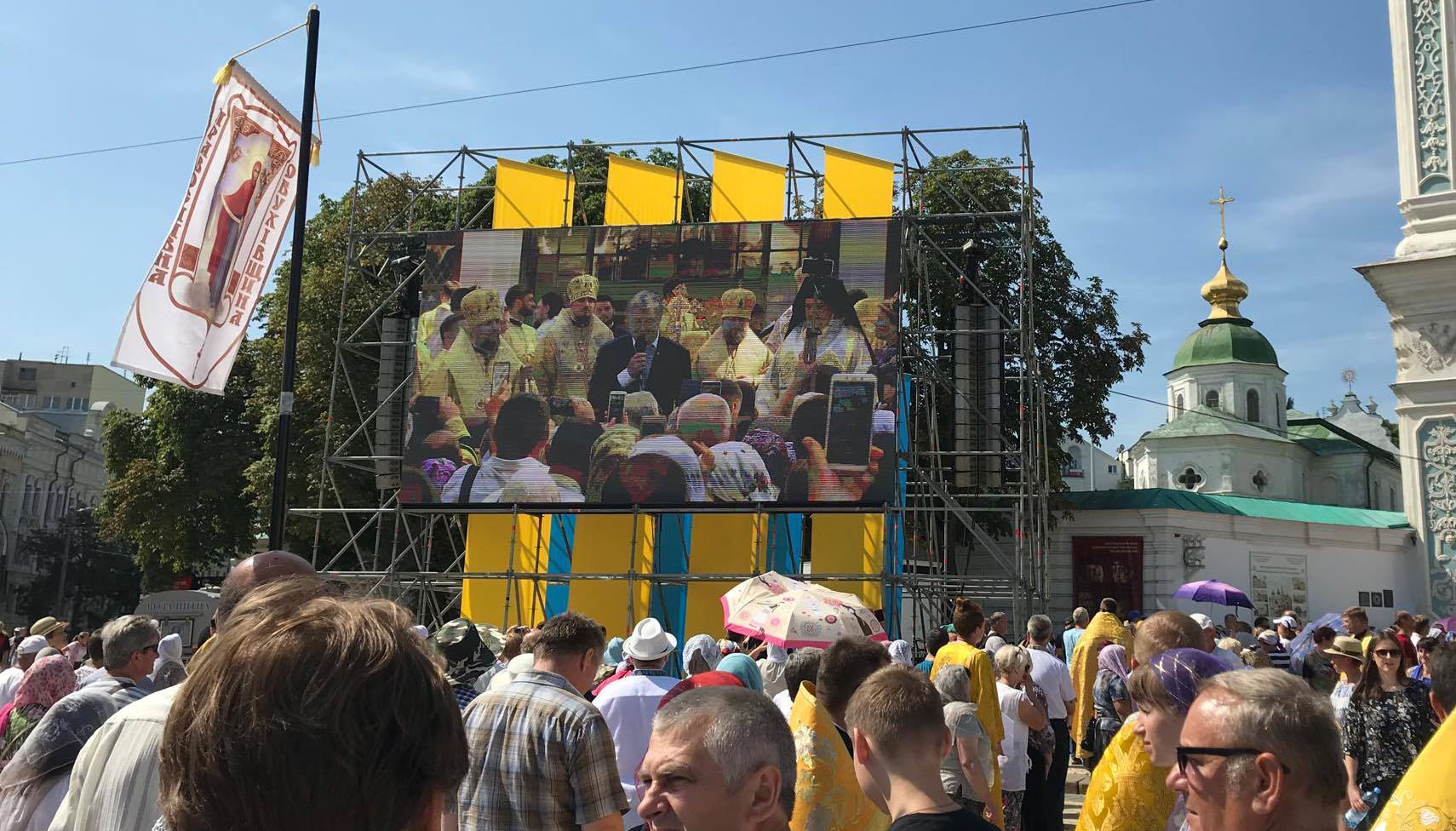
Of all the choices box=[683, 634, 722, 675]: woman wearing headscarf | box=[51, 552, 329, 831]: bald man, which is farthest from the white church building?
box=[51, 552, 329, 831]: bald man

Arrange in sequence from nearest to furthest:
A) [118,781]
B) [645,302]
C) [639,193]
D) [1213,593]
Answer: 1. [118,781]
2. [645,302]
3. [639,193]
4. [1213,593]

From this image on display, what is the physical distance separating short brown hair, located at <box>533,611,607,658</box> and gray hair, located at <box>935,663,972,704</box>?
236cm

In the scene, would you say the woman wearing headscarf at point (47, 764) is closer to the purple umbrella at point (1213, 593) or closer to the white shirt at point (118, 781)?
the white shirt at point (118, 781)

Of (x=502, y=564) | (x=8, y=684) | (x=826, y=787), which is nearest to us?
(x=826, y=787)

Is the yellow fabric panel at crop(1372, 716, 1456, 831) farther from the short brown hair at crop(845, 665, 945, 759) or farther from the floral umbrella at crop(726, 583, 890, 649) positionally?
the floral umbrella at crop(726, 583, 890, 649)

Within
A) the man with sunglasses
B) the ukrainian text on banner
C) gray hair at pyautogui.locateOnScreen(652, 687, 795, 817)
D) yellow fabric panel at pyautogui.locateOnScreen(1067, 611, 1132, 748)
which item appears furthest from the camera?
yellow fabric panel at pyautogui.locateOnScreen(1067, 611, 1132, 748)

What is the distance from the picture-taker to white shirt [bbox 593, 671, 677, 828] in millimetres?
5434

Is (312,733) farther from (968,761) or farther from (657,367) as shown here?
(657,367)

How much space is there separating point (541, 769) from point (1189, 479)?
4626 cm

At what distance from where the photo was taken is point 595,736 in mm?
3998

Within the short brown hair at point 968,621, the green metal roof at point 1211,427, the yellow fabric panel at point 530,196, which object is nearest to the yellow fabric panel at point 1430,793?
the short brown hair at point 968,621

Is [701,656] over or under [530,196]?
under

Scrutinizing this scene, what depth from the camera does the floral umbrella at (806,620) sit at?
35.5 ft

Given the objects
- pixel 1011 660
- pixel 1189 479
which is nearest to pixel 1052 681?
pixel 1011 660
